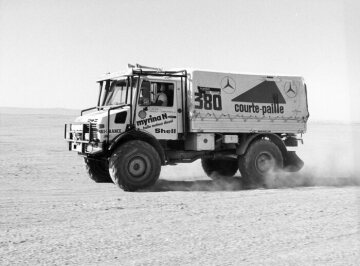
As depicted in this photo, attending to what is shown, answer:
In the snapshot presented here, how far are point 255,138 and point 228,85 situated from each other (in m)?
1.63

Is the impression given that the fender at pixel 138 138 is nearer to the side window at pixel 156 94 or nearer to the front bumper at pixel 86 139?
the front bumper at pixel 86 139

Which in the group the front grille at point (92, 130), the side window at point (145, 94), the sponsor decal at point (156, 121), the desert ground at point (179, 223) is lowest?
the desert ground at point (179, 223)

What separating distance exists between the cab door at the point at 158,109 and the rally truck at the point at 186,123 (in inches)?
0.9

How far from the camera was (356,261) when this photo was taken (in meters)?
5.70

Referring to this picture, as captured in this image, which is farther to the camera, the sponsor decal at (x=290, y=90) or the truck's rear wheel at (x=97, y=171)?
the sponsor decal at (x=290, y=90)

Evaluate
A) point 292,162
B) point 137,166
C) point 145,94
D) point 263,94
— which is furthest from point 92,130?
point 292,162

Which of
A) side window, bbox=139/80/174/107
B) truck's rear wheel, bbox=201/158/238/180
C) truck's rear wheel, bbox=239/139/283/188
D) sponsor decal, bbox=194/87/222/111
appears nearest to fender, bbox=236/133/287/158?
truck's rear wheel, bbox=239/139/283/188

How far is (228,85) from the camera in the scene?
12.7 metres

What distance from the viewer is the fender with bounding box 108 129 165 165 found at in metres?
11.3

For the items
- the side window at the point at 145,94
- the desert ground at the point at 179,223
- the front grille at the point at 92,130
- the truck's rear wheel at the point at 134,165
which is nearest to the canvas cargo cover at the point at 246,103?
the side window at the point at 145,94

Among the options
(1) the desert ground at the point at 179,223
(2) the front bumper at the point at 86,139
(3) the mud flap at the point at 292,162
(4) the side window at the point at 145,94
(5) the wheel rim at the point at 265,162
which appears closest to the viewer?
(1) the desert ground at the point at 179,223

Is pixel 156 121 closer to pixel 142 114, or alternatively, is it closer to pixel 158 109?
pixel 158 109

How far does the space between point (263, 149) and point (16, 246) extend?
26.8ft

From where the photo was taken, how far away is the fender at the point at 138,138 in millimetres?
11281
